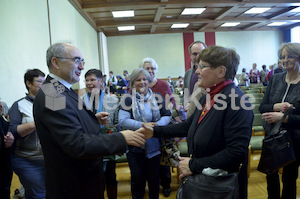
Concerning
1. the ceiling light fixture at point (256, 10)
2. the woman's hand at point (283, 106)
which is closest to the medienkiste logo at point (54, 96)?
the woman's hand at point (283, 106)

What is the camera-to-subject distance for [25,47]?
4.21 metres

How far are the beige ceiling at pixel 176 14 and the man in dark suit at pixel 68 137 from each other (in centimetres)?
716

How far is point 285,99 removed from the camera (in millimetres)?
1891

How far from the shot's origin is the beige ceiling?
8.77 metres

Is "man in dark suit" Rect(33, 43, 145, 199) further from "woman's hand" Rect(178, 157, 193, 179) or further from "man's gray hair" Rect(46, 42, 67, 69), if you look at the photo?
"woman's hand" Rect(178, 157, 193, 179)

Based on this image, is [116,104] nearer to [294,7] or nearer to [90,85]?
[90,85]

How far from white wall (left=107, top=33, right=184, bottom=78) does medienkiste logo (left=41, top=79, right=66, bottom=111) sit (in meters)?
13.5

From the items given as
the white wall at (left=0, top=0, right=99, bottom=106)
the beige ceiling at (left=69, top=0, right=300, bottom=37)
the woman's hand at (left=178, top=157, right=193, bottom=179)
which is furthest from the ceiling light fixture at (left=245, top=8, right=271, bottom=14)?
the woman's hand at (left=178, top=157, right=193, bottom=179)

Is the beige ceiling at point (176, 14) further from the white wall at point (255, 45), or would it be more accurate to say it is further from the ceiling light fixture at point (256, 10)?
the white wall at point (255, 45)

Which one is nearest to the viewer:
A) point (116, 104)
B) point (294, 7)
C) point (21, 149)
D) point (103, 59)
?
point (21, 149)

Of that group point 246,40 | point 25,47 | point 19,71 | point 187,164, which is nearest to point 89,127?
point 187,164

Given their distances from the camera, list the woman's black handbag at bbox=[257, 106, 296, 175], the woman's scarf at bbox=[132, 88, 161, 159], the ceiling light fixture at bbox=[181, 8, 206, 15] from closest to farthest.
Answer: the woman's black handbag at bbox=[257, 106, 296, 175], the woman's scarf at bbox=[132, 88, 161, 159], the ceiling light fixture at bbox=[181, 8, 206, 15]

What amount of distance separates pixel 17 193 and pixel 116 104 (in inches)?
69.9

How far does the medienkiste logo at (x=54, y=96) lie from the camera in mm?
1127
